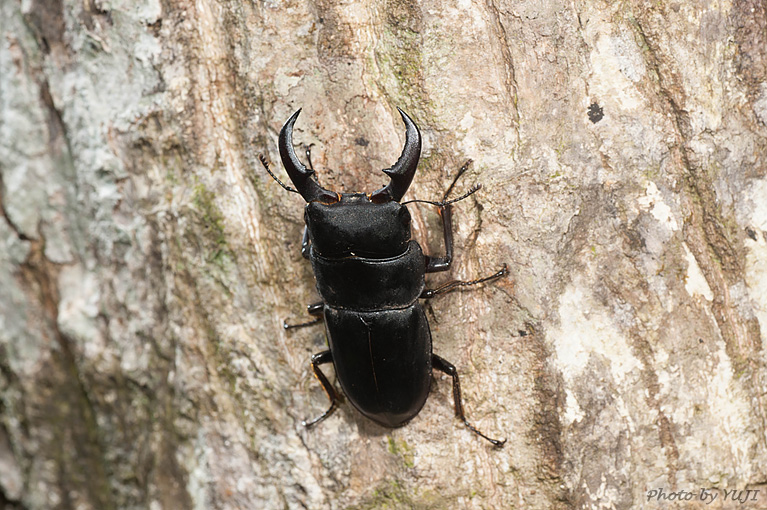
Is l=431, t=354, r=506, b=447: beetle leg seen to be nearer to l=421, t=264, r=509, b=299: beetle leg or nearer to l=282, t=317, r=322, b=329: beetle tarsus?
l=421, t=264, r=509, b=299: beetle leg

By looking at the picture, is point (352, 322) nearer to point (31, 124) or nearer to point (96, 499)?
point (31, 124)

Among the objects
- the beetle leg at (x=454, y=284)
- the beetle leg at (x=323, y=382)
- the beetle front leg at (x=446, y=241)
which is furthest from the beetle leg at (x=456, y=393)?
the beetle leg at (x=323, y=382)

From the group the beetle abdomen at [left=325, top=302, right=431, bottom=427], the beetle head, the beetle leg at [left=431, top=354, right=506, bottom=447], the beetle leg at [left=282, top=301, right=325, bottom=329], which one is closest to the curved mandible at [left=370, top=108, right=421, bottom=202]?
the beetle head

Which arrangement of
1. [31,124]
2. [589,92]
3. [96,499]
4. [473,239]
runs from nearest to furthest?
[589,92]
[473,239]
[31,124]
[96,499]

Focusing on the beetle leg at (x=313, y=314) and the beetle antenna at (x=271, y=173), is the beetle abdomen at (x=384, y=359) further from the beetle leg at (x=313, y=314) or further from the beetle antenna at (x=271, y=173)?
the beetle antenna at (x=271, y=173)

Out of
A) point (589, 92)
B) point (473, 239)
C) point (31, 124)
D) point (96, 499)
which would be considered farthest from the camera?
point (96, 499)

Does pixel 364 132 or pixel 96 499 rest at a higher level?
pixel 364 132


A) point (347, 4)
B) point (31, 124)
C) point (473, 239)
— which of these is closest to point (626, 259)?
point (473, 239)
